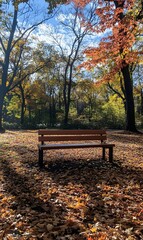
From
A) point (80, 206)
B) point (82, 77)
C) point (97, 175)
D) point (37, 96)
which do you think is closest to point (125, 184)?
point (97, 175)

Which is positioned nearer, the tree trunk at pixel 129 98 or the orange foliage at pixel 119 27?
the orange foliage at pixel 119 27

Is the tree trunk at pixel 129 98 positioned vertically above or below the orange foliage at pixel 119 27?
below

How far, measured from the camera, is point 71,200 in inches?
143

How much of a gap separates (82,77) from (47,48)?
25.1 ft

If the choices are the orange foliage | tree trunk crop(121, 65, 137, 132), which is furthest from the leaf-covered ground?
tree trunk crop(121, 65, 137, 132)

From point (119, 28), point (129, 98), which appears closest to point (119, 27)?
point (119, 28)

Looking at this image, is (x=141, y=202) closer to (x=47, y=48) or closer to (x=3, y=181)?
(x=3, y=181)

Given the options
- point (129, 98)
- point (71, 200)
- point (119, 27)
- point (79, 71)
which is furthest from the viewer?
point (79, 71)

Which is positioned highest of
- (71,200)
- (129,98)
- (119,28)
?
(119,28)

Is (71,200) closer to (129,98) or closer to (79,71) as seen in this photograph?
(129,98)

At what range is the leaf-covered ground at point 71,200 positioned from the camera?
8.92 ft

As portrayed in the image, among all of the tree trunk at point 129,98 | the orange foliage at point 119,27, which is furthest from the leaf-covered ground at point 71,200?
the tree trunk at point 129,98

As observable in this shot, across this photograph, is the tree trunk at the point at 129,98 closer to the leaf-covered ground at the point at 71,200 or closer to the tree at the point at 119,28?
the tree at the point at 119,28

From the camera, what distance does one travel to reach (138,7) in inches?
400
